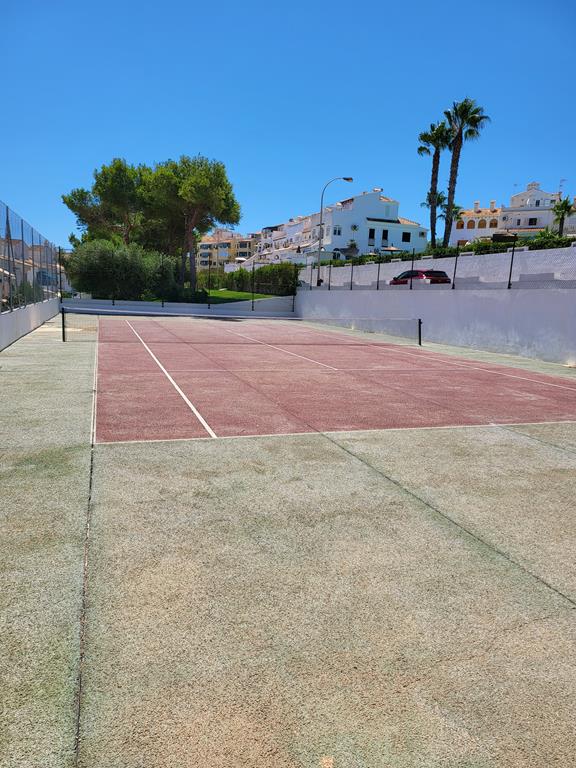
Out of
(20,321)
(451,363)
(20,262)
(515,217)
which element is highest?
(515,217)

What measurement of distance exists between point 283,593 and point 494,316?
69.4ft

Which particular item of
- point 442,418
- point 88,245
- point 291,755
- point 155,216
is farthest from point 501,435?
point 155,216

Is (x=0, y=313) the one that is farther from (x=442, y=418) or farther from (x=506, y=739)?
(x=506, y=739)

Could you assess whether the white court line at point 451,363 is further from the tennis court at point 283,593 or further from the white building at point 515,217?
the white building at point 515,217

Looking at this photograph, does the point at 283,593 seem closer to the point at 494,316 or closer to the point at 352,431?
the point at 352,431

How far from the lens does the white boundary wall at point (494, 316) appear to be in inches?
760

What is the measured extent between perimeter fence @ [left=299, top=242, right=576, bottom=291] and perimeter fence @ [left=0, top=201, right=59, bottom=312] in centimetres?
1854

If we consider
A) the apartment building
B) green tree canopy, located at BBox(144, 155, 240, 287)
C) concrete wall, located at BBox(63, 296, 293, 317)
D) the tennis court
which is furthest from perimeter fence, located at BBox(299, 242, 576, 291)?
the apartment building

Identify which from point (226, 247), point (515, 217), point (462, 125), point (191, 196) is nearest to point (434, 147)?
point (462, 125)

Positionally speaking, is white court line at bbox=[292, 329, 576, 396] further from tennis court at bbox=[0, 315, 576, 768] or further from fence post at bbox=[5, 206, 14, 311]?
fence post at bbox=[5, 206, 14, 311]

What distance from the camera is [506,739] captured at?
250 cm

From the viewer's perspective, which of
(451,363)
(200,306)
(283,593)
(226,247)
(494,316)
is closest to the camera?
(283,593)

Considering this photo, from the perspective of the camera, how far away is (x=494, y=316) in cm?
2253

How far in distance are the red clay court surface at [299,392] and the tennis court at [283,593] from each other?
6.5 inches
